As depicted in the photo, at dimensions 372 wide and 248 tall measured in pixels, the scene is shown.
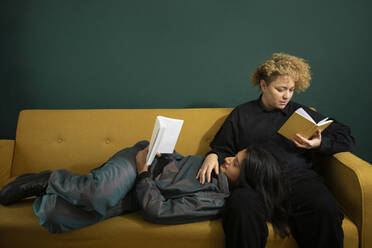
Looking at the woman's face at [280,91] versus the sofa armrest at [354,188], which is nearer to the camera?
the sofa armrest at [354,188]

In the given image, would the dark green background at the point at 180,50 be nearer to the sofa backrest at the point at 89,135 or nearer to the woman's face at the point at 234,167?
the sofa backrest at the point at 89,135

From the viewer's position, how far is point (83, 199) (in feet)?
3.41

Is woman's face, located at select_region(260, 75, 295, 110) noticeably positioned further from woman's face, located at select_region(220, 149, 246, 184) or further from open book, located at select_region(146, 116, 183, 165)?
open book, located at select_region(146, 116, 183, 165)

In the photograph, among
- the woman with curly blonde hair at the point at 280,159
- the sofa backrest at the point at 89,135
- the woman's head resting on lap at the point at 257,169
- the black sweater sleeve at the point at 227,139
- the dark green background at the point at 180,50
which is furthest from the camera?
the dark green background at the point at 180,50

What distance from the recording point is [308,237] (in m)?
1.02

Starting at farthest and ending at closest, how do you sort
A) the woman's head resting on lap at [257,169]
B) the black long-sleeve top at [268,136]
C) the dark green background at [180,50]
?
the dark green background at [180,50], the black long-sleeve top at [268,136], the woman's head resting on lap at [257,169]

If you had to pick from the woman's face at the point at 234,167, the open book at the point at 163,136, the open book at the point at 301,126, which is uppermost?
the open book at the point at 301,126

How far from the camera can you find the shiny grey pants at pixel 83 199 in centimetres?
104

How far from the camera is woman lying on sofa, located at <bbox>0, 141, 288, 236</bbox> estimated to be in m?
1.05

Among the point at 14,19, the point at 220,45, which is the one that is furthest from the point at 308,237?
the point at 14,19

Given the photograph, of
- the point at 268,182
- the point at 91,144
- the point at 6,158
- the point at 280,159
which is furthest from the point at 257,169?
the point at 6,158

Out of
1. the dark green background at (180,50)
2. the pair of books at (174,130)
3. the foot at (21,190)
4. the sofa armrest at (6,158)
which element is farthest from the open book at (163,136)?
the sofa armrest at (6,158)

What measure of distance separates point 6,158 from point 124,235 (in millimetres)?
1037

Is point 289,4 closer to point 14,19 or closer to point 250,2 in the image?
point 250,2
